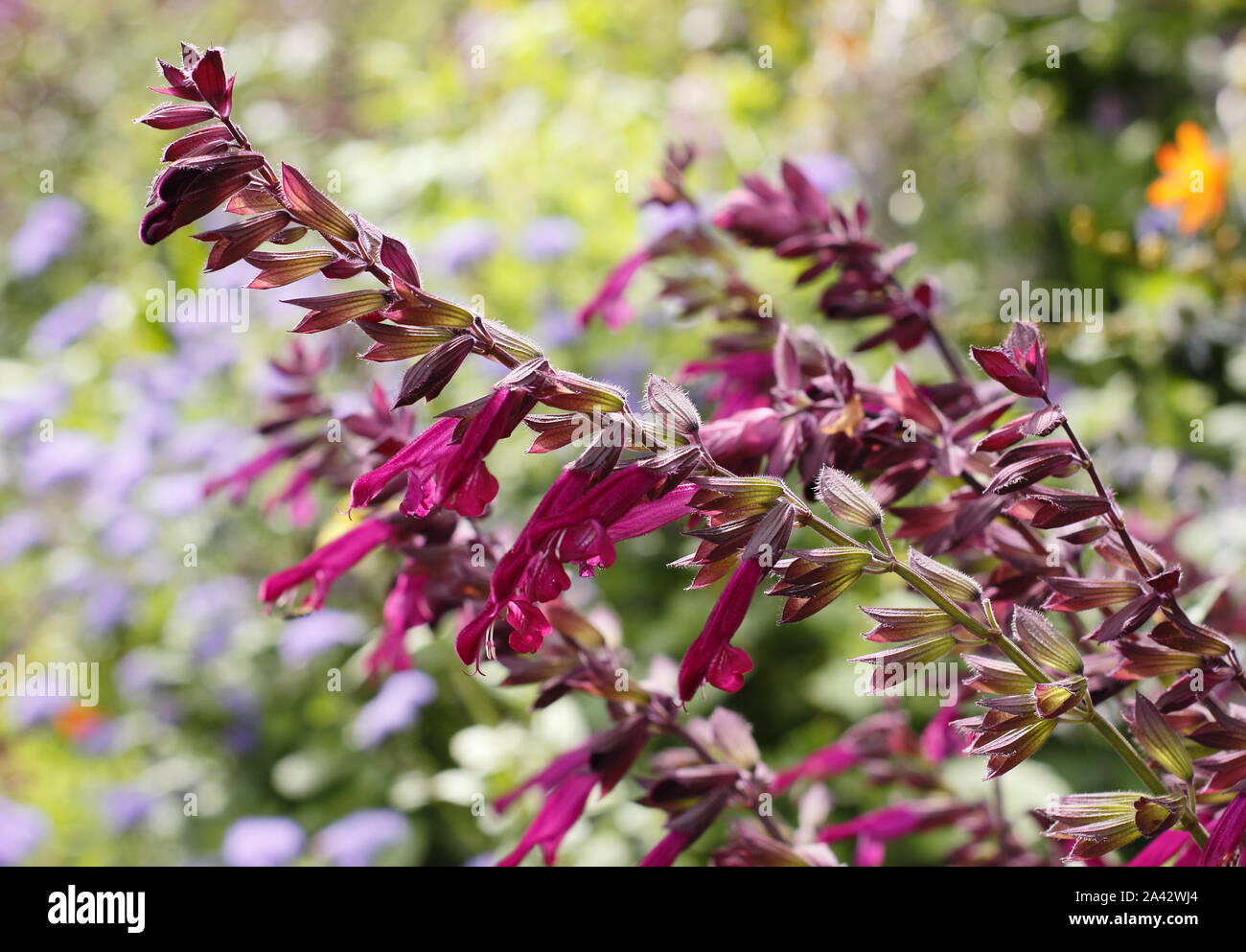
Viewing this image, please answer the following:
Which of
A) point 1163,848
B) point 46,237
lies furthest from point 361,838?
point 46,237

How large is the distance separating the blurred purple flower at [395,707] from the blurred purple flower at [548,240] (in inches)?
38.0

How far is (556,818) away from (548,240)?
6.16 ft

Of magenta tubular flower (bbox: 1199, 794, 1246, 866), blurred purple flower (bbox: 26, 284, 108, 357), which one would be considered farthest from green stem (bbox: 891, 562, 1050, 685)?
blurred purple flower (bbox: 26, 284, 108, 357)

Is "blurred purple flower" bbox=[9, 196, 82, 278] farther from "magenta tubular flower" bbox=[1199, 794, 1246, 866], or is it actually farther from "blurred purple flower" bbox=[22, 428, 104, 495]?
"magenta tubular flower" bbox=[1199, 794, 1246, 866]

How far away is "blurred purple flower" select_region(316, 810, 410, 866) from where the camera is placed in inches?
72.1

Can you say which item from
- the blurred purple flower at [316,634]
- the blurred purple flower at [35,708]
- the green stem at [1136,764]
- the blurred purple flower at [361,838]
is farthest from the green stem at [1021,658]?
the blurred purple flower at [35,708]

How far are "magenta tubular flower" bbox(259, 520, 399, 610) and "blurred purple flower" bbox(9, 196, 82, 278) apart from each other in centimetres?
304

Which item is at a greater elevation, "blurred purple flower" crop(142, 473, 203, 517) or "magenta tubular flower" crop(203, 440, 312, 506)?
"blurred purple flower" crop(142, 473, 203, 517)

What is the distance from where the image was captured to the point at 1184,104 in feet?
11.5

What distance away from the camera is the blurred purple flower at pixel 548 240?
254 cm

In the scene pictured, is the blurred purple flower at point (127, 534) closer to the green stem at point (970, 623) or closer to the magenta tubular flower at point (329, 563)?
the magenta tubular flower at point (329, 563)

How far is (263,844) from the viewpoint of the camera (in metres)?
1.86

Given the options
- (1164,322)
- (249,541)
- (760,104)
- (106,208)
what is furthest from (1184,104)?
(106,208)

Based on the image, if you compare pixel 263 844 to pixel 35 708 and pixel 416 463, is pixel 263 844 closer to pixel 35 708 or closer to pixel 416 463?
pixel 35 708
